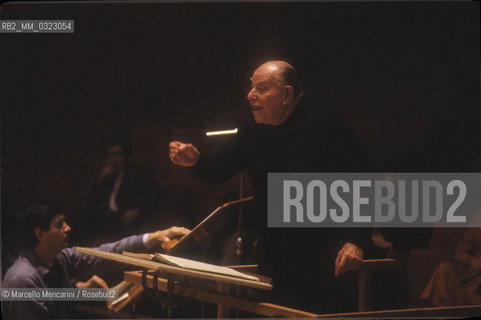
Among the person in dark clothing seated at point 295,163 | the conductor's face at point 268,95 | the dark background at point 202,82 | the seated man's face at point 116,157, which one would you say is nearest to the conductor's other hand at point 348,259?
the person in dark clothing seated at point 295,163

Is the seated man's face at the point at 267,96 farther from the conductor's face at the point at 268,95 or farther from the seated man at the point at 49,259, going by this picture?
the seated man at the point at 49,259

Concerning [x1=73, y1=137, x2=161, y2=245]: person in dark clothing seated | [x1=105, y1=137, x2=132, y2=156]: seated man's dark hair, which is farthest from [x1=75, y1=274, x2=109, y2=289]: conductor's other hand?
[x1=105, y1=137, x2=132, y2=156]: seated man's dark hair

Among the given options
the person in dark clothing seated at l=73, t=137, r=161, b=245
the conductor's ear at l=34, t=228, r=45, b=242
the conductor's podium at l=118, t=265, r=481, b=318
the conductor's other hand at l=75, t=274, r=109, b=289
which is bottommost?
the conductor's podium at l=118, t=265, r=481, b=318

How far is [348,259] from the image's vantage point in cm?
261

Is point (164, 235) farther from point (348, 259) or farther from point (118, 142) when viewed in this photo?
point (348, 259)

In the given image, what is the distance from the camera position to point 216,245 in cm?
305

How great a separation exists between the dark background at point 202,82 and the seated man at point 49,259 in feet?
0.36

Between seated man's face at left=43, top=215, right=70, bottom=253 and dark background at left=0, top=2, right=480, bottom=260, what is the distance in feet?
0.38

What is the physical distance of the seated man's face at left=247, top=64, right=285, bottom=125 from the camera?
9.52ft

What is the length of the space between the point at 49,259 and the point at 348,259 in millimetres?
1519

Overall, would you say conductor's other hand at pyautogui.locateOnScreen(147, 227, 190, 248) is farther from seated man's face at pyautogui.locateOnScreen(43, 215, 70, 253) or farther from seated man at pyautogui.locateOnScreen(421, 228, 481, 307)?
seated man at pyautogui.locateOnScreen(421, 228, 481, 307)

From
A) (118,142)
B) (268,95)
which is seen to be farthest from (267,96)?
(118,142)

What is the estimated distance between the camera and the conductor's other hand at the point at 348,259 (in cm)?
261

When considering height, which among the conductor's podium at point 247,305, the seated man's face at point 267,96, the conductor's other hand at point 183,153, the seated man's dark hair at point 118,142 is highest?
the seated man's face at point 267,96
